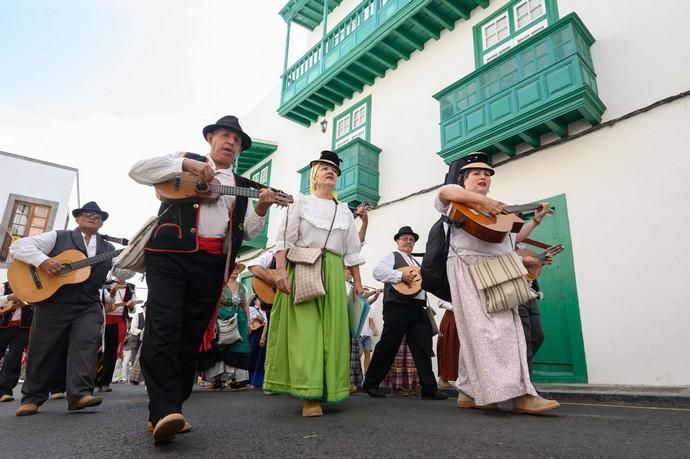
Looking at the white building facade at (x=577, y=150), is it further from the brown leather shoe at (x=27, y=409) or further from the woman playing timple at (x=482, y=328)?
the brown leather shoe at (x=27, y=409)

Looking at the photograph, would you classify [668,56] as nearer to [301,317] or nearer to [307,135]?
[301,317]

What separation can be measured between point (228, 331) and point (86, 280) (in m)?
2.21

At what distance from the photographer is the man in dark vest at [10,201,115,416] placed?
3.58 metres

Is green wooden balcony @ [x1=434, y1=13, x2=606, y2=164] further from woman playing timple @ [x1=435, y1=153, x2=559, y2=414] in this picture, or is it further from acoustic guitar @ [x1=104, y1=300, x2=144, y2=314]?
acoustic guitar @ [x1=104, y1=300, x2=144, y2=314]

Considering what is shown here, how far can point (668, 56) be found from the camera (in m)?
5.91

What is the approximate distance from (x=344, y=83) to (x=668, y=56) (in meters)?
7.78

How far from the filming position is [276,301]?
336 centimetres

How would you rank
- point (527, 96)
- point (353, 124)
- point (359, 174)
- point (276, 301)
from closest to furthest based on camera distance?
1. point (276, 301)
2. point (527, 96)
3. point (359, 174)
4. point (353, 124)

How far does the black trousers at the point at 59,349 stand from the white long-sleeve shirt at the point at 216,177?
223 centimetres

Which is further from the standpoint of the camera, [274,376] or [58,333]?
[58,333]

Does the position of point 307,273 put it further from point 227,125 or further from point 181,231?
point 227,125

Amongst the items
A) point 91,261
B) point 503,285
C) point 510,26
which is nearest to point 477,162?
point 503,285

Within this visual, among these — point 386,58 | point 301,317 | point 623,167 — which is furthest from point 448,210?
point 386,58

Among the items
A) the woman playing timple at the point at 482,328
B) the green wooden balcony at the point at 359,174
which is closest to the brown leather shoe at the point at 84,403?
the woman playing timple at the point at 482,328
